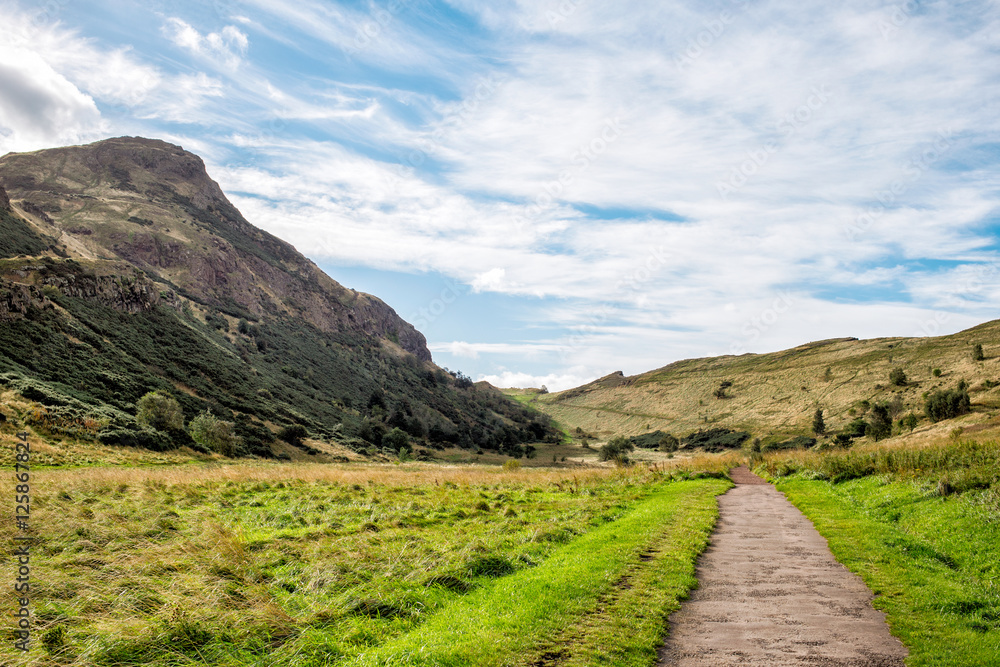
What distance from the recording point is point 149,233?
10888 cm

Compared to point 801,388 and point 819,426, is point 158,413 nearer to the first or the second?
point 819,426

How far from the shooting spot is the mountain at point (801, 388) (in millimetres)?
67000

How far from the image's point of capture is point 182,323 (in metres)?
77.2

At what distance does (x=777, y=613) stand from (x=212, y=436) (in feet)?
156

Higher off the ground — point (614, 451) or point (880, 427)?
point (880, 427)

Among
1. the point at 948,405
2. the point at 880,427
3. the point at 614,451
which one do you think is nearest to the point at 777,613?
the point at 948,405

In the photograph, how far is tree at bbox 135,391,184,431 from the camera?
42.2 m

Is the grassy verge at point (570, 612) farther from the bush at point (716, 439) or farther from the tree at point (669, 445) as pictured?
the tree at point (669, 445)

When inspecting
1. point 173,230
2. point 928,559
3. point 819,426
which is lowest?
point 819,426

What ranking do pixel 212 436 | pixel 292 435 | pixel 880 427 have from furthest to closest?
pixel 292 435 → pixel 880 427 → pixel 212 436

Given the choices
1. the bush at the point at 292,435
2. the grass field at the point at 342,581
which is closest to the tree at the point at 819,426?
the grass field at the point at 342,581

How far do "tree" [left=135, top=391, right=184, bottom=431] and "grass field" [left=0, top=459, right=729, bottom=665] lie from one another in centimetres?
2737

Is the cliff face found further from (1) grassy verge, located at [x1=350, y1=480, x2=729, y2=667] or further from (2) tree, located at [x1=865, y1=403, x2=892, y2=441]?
(2) tree, located at [x1=865, y1=403, x2=892, y2=441]

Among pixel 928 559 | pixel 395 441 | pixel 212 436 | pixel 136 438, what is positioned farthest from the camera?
pixel 395 441
